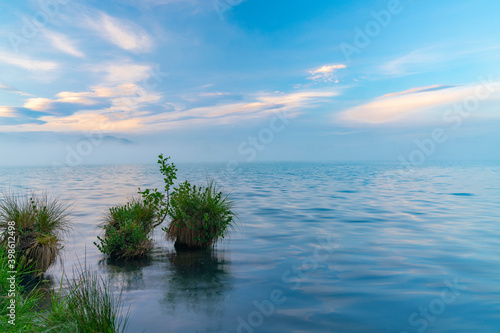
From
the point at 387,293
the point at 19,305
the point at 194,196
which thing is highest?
the point at 194,196

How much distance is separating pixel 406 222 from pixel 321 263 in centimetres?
1061

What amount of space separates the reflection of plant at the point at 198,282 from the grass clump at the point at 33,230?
3.32 m

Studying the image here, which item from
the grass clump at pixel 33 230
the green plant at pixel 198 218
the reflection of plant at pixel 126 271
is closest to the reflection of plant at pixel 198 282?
the green plant at pixel 198 218

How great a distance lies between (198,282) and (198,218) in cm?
296

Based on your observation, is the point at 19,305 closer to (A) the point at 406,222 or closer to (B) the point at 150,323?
(B) the point at 150,323

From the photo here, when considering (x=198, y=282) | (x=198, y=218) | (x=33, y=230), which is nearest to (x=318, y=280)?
(x=198, y=282)

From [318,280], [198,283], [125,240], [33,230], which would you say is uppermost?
[33,230]

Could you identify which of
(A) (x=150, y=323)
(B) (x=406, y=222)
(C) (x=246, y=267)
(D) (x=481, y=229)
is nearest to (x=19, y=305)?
(A) (x=150, y=323)

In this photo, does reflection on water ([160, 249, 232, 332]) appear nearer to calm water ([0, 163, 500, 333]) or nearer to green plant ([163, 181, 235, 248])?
calm water ([0, 163, 500, 333])

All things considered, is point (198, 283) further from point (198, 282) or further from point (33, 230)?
point (33, 230)

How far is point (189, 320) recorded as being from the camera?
645cm

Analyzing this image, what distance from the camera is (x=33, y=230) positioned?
8.68 metres

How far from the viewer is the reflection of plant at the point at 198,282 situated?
281 inches

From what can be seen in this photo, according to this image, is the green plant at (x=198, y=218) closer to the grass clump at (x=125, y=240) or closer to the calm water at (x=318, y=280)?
the calm water at (x=318, y=280)
